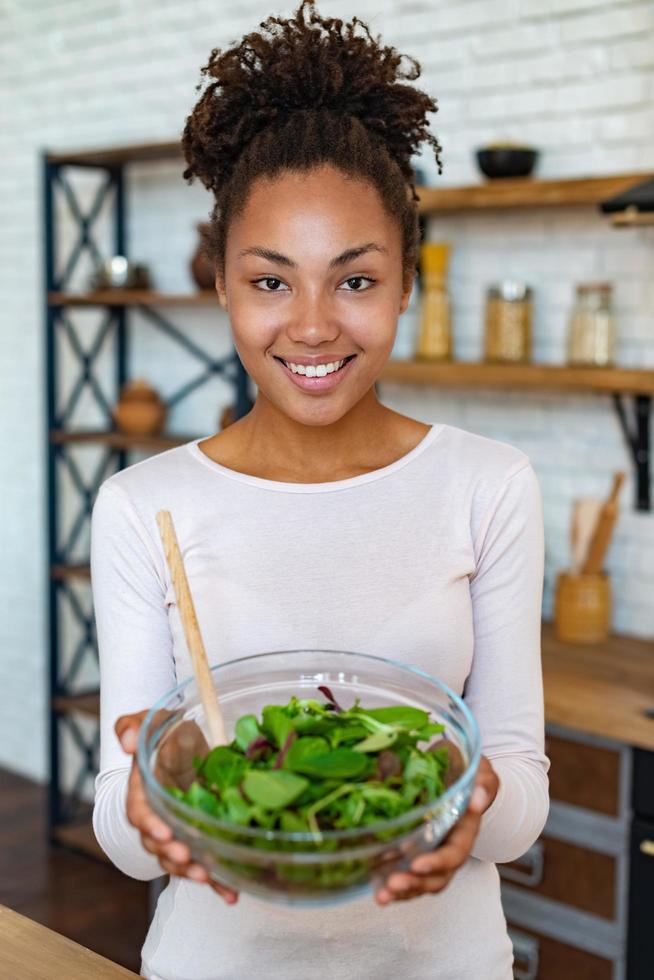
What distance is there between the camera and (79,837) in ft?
12.5

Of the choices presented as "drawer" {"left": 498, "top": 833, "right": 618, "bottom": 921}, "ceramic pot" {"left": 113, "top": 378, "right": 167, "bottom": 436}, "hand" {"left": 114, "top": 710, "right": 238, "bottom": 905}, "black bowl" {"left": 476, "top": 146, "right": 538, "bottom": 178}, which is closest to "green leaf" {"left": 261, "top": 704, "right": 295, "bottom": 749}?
"hand" {"left": 114, "top": 710, "right": 238, "bottom": 905}

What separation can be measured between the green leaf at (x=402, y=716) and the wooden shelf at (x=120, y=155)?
8.57 ft

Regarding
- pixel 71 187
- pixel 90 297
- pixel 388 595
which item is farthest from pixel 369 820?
pixel 71 187

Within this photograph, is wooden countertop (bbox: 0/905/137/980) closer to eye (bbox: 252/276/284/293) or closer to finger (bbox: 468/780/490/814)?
finger (bbox: 468/780/490/814)

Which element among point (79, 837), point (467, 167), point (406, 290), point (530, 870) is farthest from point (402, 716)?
point (79, 837)

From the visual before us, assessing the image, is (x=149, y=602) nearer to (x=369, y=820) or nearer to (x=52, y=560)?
(x=369, y=820)

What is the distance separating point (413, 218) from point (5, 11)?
3.49 m

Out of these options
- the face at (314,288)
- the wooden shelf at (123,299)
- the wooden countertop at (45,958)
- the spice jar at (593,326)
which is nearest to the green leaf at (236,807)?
the wooden countertop at (45,958)

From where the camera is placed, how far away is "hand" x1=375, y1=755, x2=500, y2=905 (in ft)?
2.76

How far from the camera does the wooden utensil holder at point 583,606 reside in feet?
8.96

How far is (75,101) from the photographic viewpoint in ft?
13.4

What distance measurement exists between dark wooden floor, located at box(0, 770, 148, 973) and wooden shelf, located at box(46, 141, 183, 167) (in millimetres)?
2140

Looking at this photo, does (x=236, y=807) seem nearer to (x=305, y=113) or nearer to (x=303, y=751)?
(x=303, y=751)

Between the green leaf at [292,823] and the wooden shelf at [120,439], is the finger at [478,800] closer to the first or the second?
the green leaf at [292,823]
